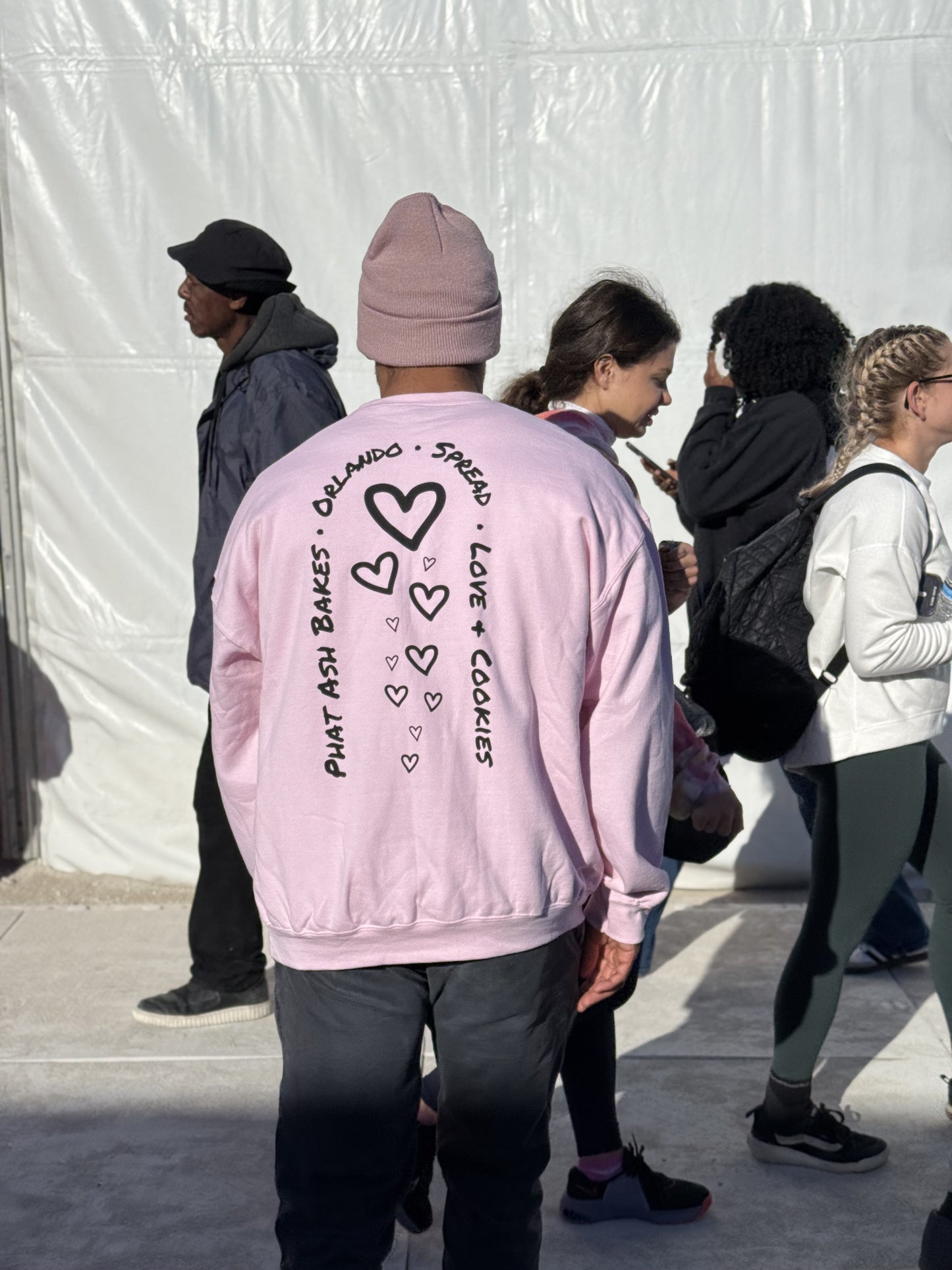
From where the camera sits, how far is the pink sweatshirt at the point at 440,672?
1.85 m

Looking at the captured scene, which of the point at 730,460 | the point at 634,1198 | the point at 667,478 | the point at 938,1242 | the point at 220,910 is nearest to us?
the point at 938,1242

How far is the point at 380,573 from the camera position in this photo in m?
1.85

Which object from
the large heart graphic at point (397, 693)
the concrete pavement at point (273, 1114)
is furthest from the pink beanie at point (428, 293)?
the concrete pavement at point (273, 1114)

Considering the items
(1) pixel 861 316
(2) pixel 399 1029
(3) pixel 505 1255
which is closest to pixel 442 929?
(2) pixel 399 1029

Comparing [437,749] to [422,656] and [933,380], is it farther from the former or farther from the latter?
[933,380]

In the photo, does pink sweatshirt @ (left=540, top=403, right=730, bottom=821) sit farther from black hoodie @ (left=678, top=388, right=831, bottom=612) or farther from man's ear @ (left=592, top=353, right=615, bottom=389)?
black hoodie @ (left=678, top=388, right=831, bottom=612)

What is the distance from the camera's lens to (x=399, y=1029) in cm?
196

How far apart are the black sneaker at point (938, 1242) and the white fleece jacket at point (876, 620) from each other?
0.87 meters

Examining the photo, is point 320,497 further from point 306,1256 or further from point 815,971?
point 815,971

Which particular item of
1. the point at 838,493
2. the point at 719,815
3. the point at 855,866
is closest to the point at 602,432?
the point at 838,493

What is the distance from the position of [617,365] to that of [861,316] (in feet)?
7.39

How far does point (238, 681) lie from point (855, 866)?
151 centimetres

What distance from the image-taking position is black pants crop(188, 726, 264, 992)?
3871mm

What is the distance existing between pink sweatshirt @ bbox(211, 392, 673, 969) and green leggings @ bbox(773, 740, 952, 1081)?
1.17 meters
